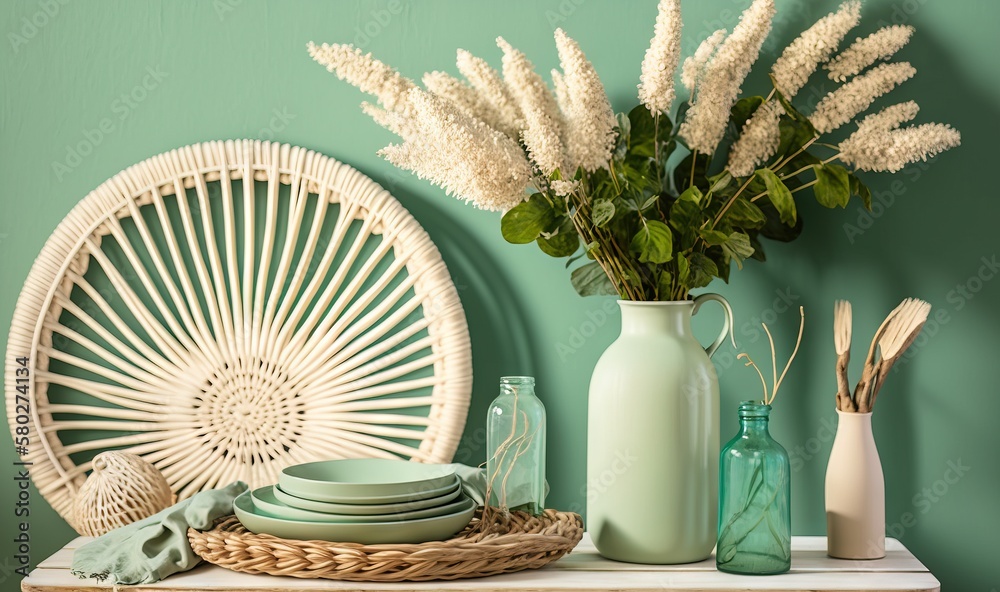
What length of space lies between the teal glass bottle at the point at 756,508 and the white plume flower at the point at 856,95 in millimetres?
347

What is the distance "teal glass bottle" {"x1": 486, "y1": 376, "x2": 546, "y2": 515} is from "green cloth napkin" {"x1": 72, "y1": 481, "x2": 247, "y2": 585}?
301 millimetres

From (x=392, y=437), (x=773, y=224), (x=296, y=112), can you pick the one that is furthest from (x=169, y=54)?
(x=773, y=224)

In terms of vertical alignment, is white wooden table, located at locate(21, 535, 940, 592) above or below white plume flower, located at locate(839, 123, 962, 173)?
below

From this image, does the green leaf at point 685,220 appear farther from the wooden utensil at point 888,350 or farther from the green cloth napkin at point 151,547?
the green cloth napkin at point 151,547

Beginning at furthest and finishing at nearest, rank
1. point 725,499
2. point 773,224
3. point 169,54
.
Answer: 1. point 169,54
2. point 773,224
3. point 725,499

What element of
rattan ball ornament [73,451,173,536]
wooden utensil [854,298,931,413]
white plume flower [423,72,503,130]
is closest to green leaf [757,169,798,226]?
wooden utensil [854,298,931,413]

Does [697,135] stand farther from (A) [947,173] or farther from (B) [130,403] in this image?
(B) [130,403]

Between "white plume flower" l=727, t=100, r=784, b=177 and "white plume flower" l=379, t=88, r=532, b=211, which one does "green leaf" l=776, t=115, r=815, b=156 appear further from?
"white plume flower" l=379, t=88, r=532, b=211

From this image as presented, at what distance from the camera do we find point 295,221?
1.23m

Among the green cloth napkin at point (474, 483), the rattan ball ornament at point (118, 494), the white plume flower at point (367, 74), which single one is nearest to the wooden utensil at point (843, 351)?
the green cloth napkin at point (474, 483)

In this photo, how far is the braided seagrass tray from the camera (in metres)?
0.90

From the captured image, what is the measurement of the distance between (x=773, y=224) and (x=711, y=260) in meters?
0.17

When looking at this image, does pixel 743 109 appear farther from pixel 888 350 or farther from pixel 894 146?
pixel 888 350

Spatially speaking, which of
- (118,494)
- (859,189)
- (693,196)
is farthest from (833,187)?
(118,494)
